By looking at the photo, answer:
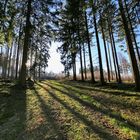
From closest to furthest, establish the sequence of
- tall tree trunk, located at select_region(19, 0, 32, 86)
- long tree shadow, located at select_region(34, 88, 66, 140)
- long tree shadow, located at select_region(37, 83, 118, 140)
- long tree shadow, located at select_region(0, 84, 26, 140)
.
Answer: long tree shadow, located at select_region(37, 83, 118, 140) → long tree shadow, located at select_region(34, 88, 66, 140) → long tree shadow, located at select_region(0, 84, 26, 140) → tall tree trunk, located at select_region(19, 0, 32, 86)

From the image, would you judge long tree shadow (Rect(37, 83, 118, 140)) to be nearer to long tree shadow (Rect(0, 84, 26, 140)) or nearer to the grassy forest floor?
the grassy forest floor

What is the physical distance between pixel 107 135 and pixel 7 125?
3.99 metres

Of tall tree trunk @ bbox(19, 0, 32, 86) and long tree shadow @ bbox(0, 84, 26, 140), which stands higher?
tall tree trunk @ bbox(19, 0, 32, 86)

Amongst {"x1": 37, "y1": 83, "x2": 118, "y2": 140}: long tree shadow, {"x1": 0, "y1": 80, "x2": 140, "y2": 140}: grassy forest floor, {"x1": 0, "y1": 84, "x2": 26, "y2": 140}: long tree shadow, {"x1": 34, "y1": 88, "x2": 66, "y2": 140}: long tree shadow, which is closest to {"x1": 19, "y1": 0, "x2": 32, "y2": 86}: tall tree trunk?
{"x1": 0, "y1": 84, "x2": 26, "y2": 140}: long tree shadow

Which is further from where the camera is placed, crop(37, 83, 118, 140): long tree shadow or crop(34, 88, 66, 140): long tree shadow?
crop(34, 88, 66, 140): long tree shadow

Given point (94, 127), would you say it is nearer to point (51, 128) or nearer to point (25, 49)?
point (51, 128)

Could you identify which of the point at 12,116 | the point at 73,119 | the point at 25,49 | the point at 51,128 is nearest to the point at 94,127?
the point at 73,119

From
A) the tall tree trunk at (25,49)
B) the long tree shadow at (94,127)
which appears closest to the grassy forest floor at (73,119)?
the long tree shadow at (94,127)

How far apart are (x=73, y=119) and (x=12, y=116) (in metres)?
2.96

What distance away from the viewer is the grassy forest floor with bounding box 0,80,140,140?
5723 millimetres

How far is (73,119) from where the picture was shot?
6.85 meters

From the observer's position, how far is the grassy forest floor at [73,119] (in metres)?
5.72

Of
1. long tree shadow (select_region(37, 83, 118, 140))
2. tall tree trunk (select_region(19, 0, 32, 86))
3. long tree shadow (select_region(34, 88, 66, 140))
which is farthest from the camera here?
tall tree trunk (select_region(19, 0, 32, 86))

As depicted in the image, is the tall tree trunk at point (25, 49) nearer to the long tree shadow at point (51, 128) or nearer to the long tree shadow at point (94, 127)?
the long tree shadow at point (51, 128)
